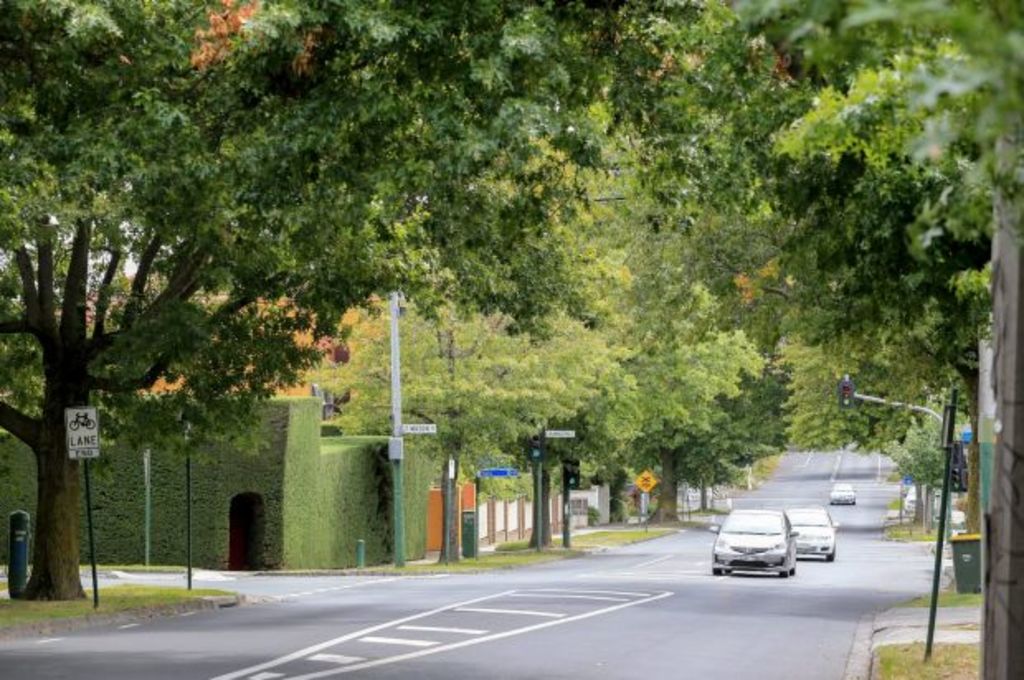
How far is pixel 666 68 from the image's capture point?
14.6 meters

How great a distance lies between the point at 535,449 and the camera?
54438mm

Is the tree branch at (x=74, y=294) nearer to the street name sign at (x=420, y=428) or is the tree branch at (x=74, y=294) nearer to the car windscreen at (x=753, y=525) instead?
the street name sign at (x=420, y=428)

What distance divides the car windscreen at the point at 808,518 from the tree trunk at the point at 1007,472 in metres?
41.2

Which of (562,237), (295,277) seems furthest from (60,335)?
(562,237)

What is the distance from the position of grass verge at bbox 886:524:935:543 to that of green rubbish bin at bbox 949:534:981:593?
36.4 meters

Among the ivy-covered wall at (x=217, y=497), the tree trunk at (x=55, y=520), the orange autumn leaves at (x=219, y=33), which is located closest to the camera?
the orange autumn leaves at (x=219, y=33)

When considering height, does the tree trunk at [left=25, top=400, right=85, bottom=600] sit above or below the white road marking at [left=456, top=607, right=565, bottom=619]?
above

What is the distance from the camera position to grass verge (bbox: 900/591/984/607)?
25.7 m

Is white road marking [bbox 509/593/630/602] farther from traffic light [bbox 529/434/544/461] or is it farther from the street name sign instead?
traffic light [bbox 529/434/544/461]

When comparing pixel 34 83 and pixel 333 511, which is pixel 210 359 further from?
pixel 333 511

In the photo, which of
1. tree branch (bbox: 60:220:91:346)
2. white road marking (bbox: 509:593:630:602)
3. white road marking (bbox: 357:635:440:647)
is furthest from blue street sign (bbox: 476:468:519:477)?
white road marking (bbox: 357:635:440:647)

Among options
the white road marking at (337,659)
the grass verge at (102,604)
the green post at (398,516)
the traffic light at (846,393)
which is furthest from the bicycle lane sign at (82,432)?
the traffic light at (846,393)

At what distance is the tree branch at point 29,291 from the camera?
25812 millimetres

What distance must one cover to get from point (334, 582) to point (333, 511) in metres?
9.47
